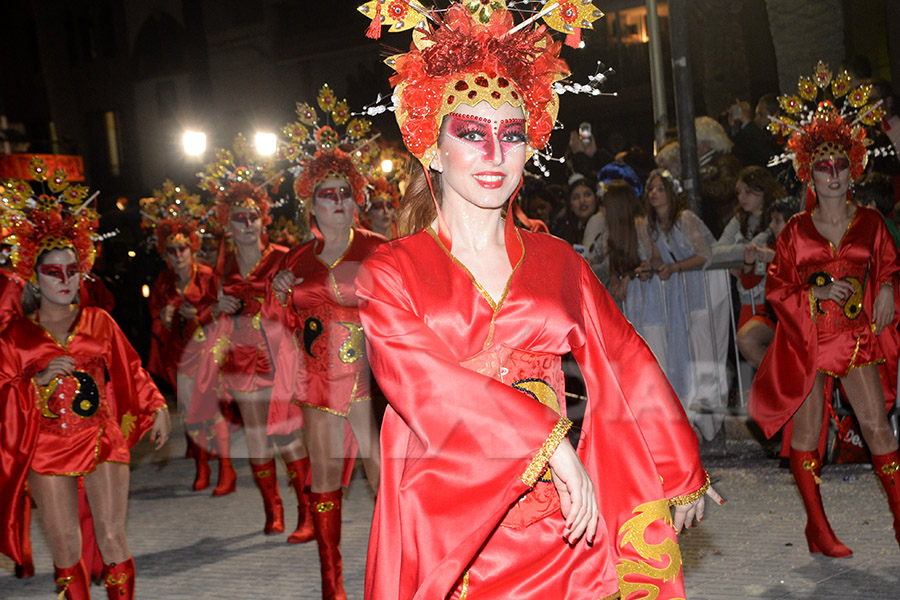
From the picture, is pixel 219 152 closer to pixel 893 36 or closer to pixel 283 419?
pixel 283 419

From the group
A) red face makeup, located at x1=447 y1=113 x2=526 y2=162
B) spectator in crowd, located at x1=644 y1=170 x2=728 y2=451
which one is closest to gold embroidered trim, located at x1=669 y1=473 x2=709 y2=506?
red face makeup, located at x1=447 y1=113 x2=526 y2=162

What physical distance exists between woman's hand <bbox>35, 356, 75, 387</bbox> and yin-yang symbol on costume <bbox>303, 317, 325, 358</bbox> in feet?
3.99

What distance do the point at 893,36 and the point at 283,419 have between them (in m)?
5.73

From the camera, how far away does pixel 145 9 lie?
877 inches

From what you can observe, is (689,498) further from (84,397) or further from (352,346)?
(84,397)

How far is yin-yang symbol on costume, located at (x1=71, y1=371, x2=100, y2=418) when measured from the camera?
182 inches

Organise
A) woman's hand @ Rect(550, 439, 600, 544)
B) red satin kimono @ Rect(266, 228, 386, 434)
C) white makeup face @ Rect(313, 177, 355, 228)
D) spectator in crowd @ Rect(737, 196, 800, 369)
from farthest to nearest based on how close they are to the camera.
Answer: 1. spectator in crowd @ Rect(737, 196, 800, 369)
2. white makeup face @ Rect(313, 177, 355, 228)
3. red satin kimono @ Rect(266, 228, 386, 434)
4. woman's hand @ Rect(550, 439, 600, 544)

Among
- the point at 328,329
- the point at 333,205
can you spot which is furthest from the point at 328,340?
the point at 333,205

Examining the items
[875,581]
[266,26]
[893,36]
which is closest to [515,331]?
[875,581]

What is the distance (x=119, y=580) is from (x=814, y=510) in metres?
3.29

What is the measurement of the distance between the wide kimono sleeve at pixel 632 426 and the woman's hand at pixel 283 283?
302 centimetres

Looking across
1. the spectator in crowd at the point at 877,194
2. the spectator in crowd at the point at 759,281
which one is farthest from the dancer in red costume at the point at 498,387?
the spectator in crowd at the point at 877,194

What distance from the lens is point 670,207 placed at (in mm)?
7598

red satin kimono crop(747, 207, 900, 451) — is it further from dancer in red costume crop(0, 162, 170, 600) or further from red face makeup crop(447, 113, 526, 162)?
dancer in red costume crop(0, 162, 170, 600)
